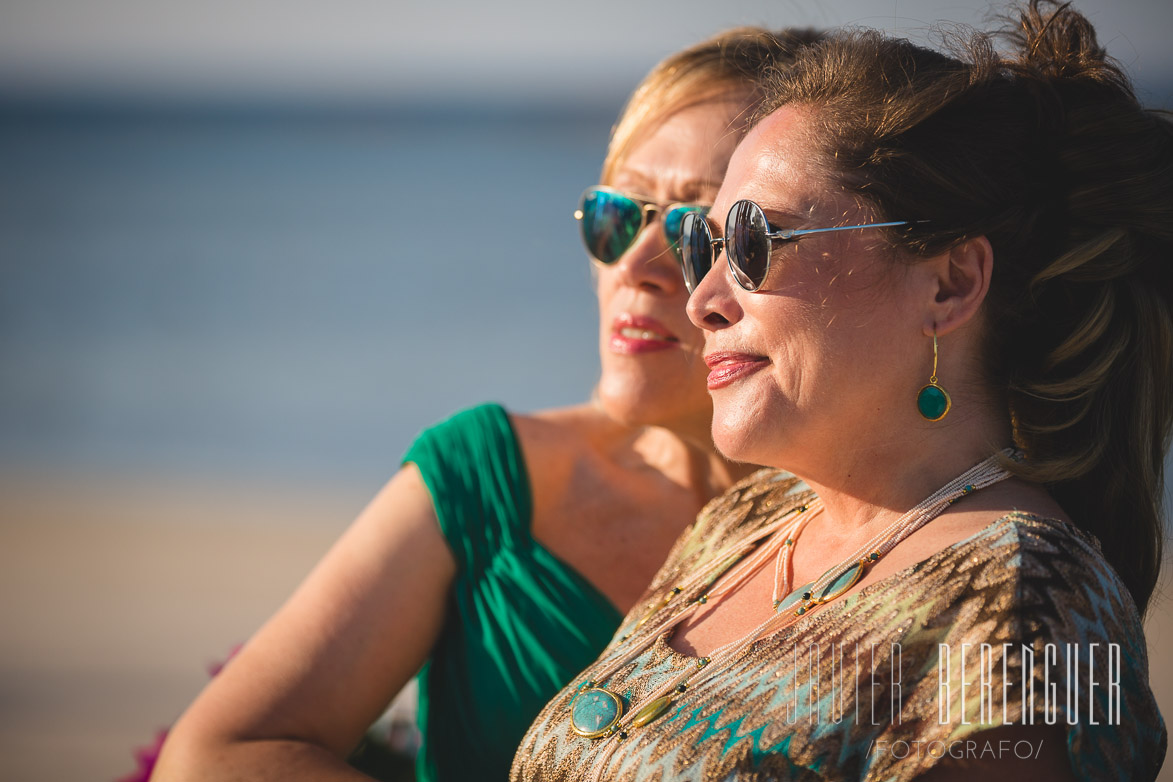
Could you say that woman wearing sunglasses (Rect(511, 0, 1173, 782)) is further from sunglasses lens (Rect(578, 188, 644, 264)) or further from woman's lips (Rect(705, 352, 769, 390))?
sunglasses lens (Rect(578, 188, 644, 264))

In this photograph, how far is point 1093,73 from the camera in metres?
2.00

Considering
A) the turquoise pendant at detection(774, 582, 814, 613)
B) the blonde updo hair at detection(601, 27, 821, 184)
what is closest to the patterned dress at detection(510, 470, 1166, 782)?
the turquoise pendant at detection(774, 582, 814, 613)

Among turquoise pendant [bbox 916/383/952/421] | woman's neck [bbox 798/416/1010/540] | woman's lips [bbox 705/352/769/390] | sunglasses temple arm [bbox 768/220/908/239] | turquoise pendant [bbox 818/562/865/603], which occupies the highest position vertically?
sunglasses temple arm [bbox 768/220/908/239]

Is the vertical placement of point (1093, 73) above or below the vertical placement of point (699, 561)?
above

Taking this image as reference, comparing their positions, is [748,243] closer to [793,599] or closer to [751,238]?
[751,238]

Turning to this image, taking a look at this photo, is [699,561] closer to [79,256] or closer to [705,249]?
[705,249]

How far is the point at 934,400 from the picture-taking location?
1894 millimetres

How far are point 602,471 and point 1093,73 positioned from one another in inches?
62.9

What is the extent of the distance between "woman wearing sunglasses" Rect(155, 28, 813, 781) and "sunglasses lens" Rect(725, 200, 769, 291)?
2.42 feet

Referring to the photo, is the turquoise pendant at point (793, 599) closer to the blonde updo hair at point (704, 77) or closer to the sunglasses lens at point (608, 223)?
the sunglasses lens at point (608, 223)

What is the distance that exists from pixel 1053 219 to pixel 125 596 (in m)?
6.66

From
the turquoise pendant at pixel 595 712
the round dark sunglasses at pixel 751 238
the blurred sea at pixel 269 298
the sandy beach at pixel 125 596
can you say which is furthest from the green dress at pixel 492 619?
the blurred sea at pixel 269 298

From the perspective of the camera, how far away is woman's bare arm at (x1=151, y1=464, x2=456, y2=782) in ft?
7.68

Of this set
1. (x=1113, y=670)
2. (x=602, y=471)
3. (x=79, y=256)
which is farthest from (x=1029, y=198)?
(x=79, y=256)
